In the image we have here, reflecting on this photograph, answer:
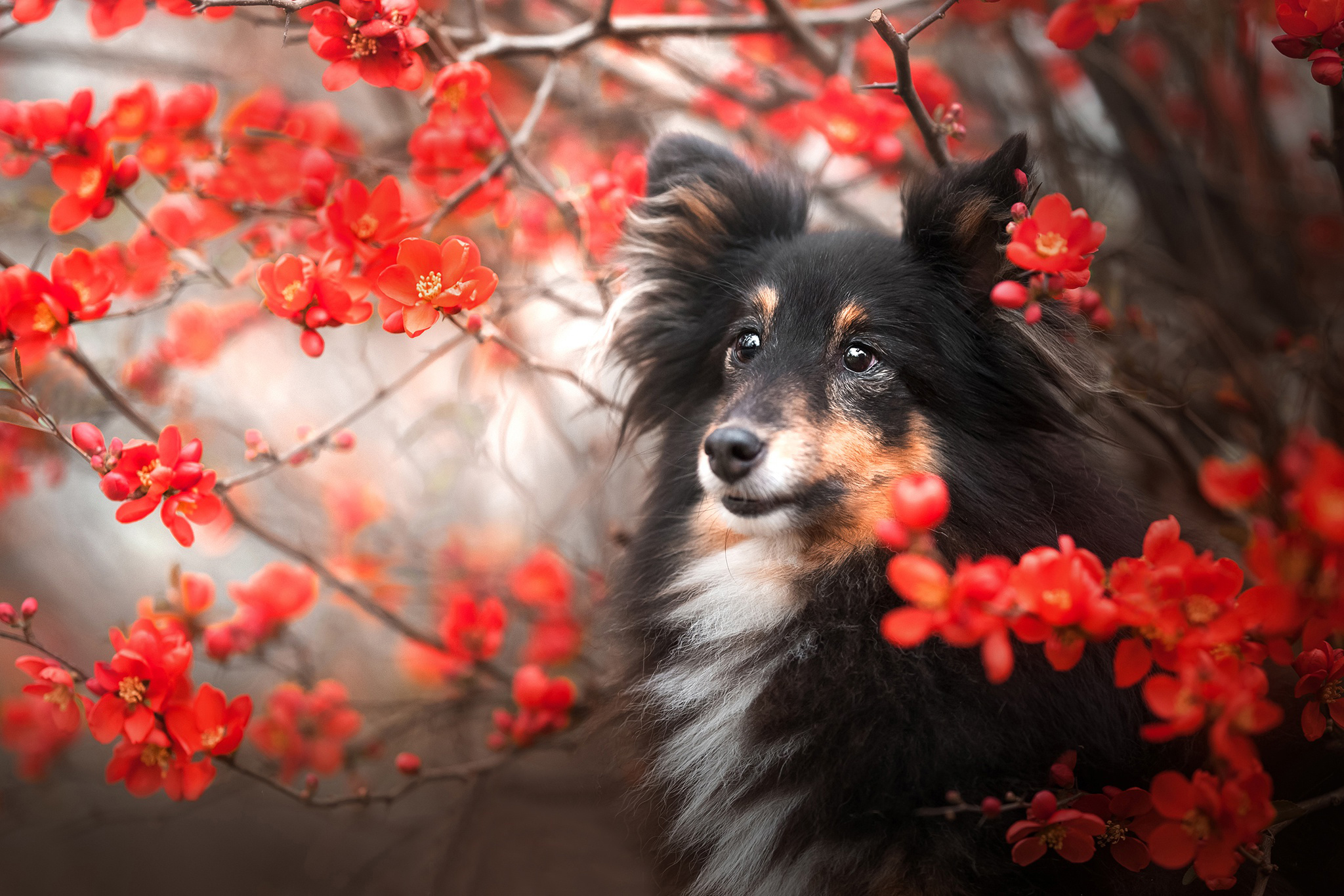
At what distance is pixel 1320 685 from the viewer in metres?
1.50

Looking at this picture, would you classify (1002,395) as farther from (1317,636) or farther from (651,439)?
(651,439)

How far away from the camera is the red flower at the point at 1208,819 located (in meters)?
1.31

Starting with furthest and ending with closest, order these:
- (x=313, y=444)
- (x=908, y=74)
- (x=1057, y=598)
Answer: (x=313, y=444), (x=908, y=74), (x=1057, y=598)

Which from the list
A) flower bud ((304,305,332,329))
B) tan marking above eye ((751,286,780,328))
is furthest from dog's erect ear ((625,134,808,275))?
flower bud ((304,305,332,329))

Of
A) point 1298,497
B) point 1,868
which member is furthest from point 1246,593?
point 1,868

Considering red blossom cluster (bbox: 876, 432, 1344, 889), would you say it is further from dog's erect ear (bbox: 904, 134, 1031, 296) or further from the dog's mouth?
dog's erect ear (bbox: 904, 134, 1031, 296)

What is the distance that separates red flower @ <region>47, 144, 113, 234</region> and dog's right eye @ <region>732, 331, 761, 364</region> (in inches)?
62.4

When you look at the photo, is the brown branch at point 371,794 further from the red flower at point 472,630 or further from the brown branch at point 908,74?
the brown branch at point 908,74

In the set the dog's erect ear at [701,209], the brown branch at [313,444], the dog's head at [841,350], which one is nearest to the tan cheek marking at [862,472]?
the dog's head at [841,350]

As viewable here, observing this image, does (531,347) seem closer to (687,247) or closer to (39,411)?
(687,247)

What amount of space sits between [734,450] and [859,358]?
1.56 ft

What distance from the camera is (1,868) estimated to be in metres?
3.14

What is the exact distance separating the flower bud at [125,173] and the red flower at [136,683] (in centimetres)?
104

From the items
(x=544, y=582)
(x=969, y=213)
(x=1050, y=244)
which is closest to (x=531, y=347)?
(x=544, y=582)
